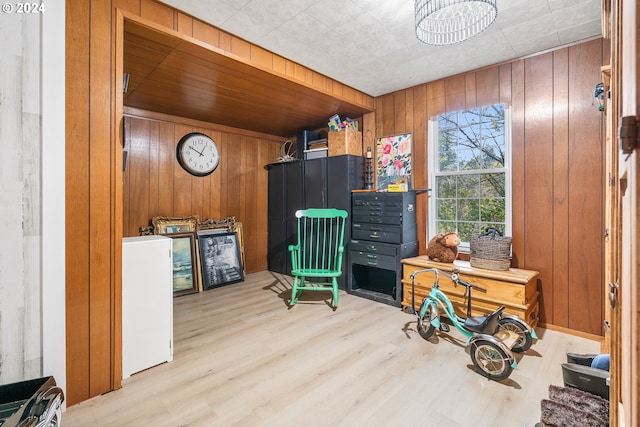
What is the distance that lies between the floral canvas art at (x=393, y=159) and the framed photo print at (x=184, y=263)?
2655 millimetres

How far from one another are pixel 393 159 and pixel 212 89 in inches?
88.6

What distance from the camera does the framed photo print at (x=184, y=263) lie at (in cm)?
385

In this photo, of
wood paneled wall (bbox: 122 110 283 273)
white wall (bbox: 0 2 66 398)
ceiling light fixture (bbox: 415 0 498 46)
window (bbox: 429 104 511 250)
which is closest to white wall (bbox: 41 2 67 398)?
white wall (bbox: 0 2 66 398)

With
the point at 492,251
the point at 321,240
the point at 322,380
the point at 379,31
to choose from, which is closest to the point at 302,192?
the point at 321,240

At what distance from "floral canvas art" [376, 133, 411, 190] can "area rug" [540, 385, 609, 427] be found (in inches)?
95.0

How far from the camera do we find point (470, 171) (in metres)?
3.20

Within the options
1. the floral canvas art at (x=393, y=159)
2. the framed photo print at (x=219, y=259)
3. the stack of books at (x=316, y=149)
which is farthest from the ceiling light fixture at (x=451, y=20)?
the framed photo print at (x=219, y=259)

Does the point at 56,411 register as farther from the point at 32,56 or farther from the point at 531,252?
the point at 531,252

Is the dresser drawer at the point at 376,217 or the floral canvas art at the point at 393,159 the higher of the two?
the floral canvas art at the point at 393,159

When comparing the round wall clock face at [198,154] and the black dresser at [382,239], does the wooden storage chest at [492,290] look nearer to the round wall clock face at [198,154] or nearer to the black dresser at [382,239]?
the black dresser at [382,239]

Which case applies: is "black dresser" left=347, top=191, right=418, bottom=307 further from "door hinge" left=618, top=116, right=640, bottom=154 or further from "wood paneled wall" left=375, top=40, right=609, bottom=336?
"door hinge" left=618, top=116, right=640, bottom=154

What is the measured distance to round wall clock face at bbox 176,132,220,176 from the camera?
414 cm

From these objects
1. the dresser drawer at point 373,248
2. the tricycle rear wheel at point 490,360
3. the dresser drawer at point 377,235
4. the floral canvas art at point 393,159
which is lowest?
the tricycle rear wheel at point 490,360

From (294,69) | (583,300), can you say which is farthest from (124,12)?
(583,300)
